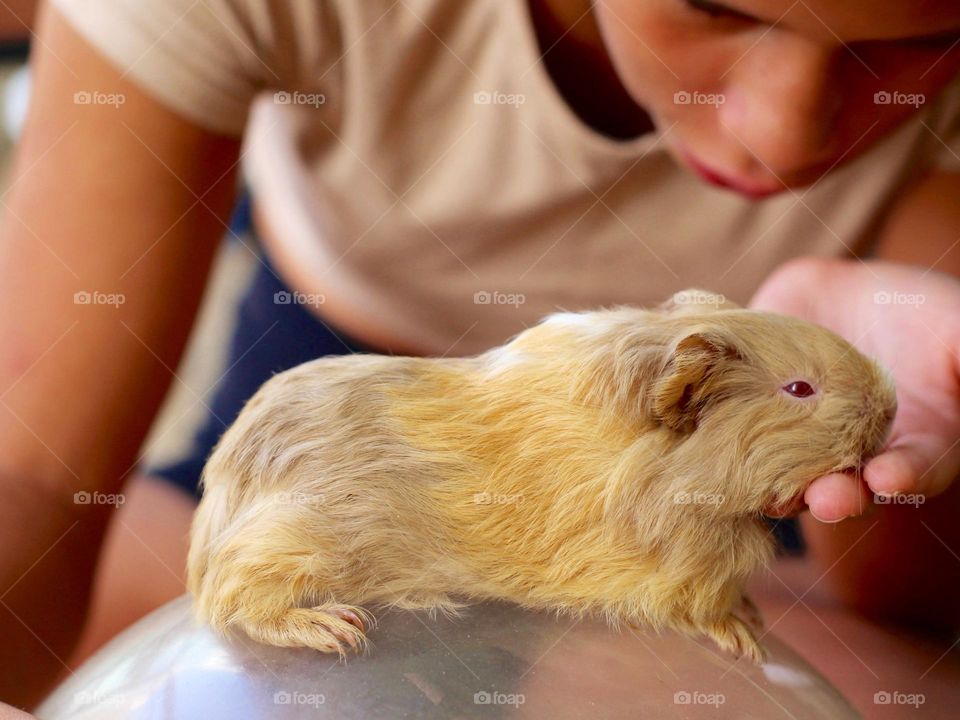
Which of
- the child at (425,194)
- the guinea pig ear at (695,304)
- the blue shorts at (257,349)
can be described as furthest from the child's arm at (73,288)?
the guinea pig ear at (695,304)

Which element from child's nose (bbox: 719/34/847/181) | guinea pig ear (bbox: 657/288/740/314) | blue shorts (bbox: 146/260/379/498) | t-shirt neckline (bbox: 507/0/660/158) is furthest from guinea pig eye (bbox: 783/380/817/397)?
blue shorts (bbox: 146/260/379/498)

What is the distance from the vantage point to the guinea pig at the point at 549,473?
78 cm

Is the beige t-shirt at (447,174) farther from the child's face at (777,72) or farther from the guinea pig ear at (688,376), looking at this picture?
the guinea pig ear at (688,376)

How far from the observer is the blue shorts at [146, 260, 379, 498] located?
1295 millimetres

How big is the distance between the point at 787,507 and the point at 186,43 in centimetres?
100

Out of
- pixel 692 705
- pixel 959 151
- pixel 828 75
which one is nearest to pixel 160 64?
pixel 828 75

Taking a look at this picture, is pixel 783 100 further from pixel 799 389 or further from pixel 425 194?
pixel 425 194

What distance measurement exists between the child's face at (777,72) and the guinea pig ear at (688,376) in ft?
1.45

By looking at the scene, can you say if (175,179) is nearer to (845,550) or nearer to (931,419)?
(931,419)

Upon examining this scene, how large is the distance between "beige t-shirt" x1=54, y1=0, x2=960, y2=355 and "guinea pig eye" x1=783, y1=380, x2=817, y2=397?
45 cm

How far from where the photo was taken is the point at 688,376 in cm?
78

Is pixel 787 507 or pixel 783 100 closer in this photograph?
pixel 787 507

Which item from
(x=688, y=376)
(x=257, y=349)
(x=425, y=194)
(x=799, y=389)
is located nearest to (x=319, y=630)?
(x=688, y=376)

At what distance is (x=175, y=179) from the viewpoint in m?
1.21
